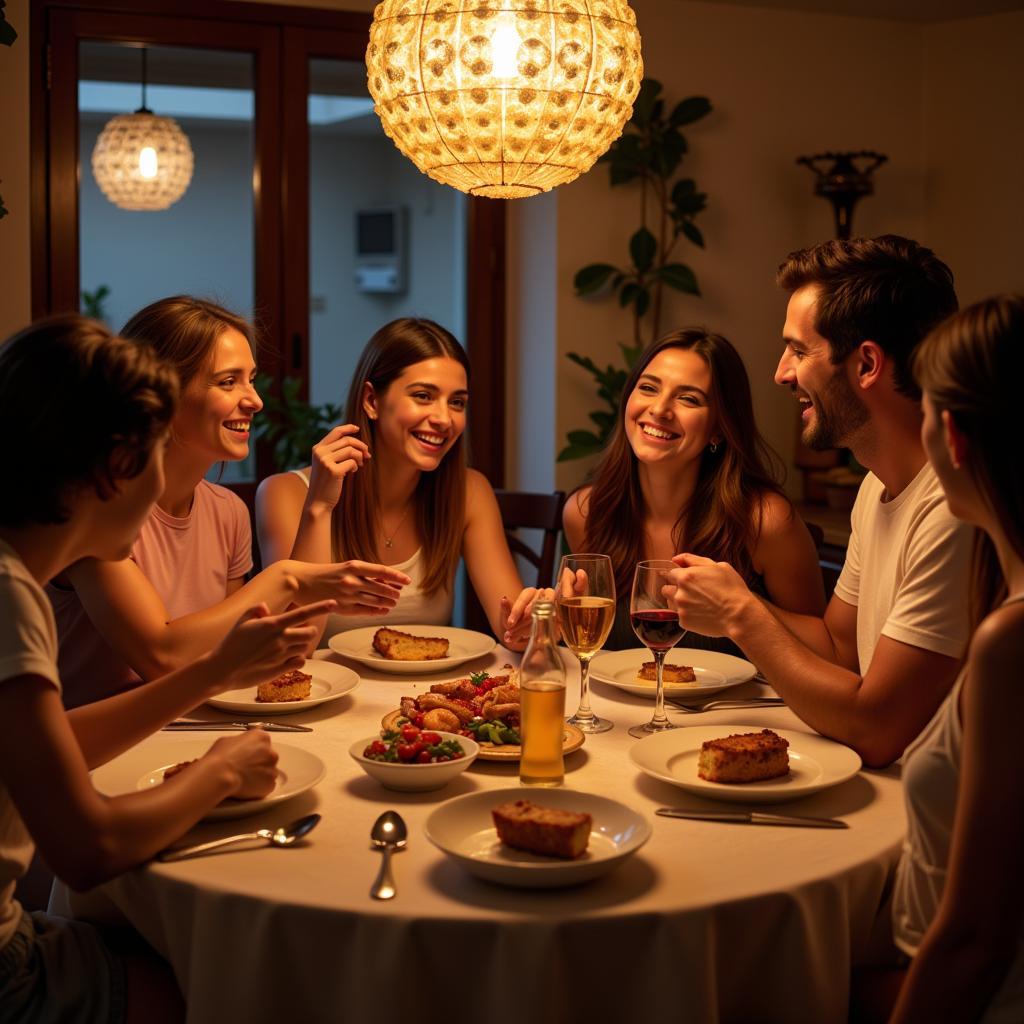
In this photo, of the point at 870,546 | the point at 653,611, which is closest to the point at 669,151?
the point at 870,546

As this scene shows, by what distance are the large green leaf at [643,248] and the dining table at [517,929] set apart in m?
3.32

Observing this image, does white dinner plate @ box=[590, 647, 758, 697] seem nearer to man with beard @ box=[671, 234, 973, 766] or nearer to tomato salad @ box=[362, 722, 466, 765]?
→ man with beard @ box=[671, 234, 973, 766]

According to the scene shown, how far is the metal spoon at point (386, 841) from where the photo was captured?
1.27 meters

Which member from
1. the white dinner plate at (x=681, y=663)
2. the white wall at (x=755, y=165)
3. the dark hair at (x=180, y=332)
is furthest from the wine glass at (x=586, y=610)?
the white wall at (x=755, y=165)

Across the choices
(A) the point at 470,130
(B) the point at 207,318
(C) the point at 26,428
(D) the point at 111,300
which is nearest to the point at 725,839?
(C) the point at 26,428

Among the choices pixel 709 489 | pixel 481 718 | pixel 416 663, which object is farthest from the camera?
pixel 709 489

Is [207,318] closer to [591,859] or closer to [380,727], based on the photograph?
[380,727]

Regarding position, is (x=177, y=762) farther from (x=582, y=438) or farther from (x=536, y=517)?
(x=582, y=438)

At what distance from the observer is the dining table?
48.6 inches

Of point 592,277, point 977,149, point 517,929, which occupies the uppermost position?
point 977,149

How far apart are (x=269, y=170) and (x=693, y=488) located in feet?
7.86

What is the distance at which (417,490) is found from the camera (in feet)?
9.65

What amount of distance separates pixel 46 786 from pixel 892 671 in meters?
1.12

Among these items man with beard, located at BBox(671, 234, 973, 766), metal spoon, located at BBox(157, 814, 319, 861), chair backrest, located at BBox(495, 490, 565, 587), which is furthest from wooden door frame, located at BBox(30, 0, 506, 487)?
metal spoon, located at BBox(157, 814, 319, 861)
